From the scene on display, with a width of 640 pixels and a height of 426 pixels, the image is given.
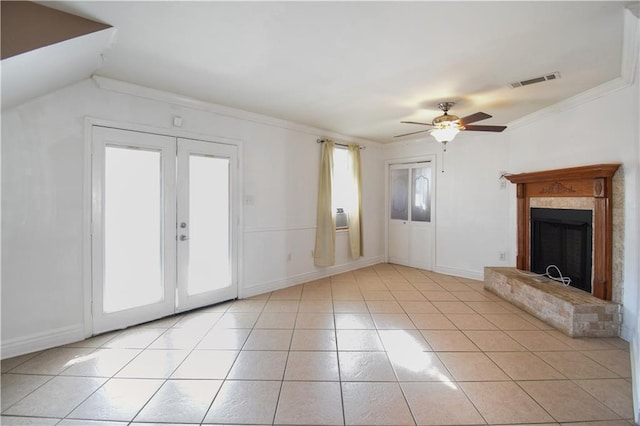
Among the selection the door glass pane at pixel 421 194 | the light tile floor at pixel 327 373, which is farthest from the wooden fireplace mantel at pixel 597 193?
the door glass pane at pixel 421 194

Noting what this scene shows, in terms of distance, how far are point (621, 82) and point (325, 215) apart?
154 inches

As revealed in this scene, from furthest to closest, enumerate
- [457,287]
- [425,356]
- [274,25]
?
[457,287] < [425,356] < [274,25]

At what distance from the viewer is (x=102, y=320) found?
9.79 ft

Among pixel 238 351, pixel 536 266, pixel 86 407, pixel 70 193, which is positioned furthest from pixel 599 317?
pixel 70 193

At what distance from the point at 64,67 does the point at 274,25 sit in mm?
1782

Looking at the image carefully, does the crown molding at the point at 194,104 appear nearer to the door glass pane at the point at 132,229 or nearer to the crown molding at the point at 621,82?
the door glass pane at the point at 132,229

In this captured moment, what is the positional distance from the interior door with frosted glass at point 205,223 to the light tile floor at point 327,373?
1.28 feet

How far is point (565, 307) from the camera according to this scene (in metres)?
3.00

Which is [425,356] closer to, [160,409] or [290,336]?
[290,336]

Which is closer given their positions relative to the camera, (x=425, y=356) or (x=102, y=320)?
(x=425, y=356)

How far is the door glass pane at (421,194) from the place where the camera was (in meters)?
5.78

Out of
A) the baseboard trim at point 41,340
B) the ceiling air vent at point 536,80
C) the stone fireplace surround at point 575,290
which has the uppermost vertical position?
the ceiling air vent at point 536,80

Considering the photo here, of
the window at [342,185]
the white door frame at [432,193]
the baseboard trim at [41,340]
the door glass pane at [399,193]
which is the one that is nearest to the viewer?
the baseboard trim at [41,340]

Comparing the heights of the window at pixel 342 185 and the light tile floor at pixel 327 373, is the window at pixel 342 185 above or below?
above
